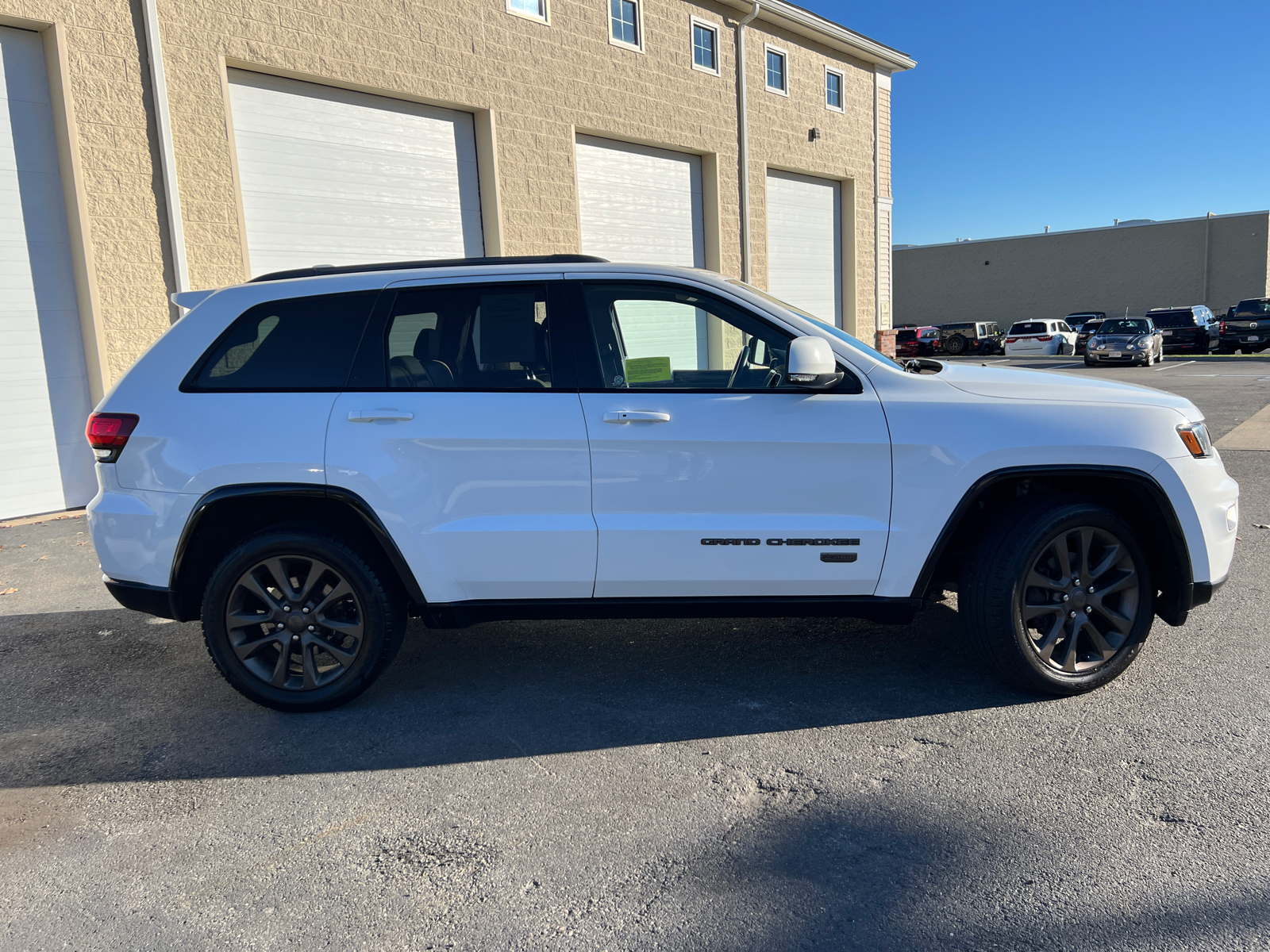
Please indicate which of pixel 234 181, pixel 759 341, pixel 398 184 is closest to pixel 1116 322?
pixel 398 184

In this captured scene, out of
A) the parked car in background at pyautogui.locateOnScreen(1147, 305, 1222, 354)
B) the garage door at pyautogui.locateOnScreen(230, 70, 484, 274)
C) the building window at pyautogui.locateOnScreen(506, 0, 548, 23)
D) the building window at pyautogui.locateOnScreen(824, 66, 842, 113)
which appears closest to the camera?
the garage door at pyautogui.locateOnScreen(230, 70, 484, 274)

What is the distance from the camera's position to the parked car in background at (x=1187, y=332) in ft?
106

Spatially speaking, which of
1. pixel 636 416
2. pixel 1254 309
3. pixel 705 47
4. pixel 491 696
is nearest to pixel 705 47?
pixel 705 47

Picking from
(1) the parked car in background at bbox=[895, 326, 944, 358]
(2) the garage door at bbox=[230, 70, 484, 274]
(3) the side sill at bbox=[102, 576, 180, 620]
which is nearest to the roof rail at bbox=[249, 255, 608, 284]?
(3) the side sill at bbox=[102, 576, 180, 620]

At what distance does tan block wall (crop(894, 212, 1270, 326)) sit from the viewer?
46.6m

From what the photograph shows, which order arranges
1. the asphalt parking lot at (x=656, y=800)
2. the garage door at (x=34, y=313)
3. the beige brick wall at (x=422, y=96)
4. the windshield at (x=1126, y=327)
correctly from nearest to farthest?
the asphalt parking lot at (x=656, y=800) < the garage door at (x=34, y=313) < the beige brick wall at (x=422, y=96) < the windshield at (x=1126, y=327)

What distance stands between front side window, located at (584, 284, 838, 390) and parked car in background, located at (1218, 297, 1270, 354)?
114 feet

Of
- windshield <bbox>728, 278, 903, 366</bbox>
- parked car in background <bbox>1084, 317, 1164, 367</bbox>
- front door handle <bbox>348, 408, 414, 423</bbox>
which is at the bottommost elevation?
parked car in background <bbox>1084, 317, 1164, 367</bbox>

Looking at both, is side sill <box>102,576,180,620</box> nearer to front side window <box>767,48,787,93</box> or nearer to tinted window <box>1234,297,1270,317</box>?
front side window <box>767,48,787,93</box>

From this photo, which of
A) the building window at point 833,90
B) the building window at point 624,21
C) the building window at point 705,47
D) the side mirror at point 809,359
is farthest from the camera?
the building window at point 833,90

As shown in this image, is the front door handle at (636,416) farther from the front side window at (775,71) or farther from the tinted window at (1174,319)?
the tinted window at (1174,319)

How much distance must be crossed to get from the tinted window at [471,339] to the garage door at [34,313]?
271 inches

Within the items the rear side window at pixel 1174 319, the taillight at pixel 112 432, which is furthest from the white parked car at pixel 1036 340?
the taillight at pixel 112 432

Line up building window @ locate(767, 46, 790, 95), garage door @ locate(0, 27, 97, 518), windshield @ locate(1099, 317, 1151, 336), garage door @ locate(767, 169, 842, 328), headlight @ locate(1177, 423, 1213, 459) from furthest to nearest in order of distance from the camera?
1. windshield @ locate(1099, 317, 1151, 336)
2. garage door @ locate(767, 169, 842, 328)
3. building window @ locate(767, 46, 790, 95)
4. garage door @ locate(0, 27, 97, 518)
5. headlight @ locate(1177, 423, 1213, 459)
